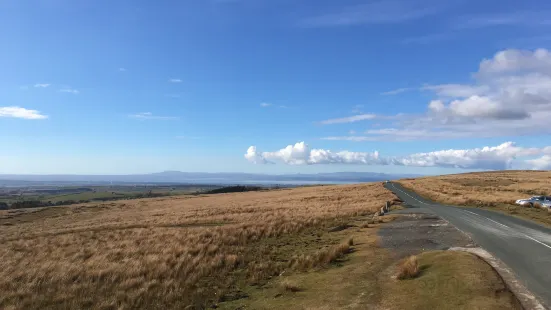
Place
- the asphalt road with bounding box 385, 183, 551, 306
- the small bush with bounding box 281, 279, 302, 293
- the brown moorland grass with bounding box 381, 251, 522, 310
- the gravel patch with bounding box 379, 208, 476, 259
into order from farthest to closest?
the gravel patch with bounding box 379, 208, 476, 259
the small bush with bounding box 281, 279, 302, 293
the asphalt road with bounding box 385, 183, 551, 306
the brown moorland grass with bounding box 381, 251, 522, 310

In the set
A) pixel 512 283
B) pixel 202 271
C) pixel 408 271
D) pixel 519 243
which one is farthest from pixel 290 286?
pixel 519 243

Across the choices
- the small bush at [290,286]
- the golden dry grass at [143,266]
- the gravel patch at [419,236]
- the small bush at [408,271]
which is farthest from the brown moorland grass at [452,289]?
the golden dry grass at [143,266]

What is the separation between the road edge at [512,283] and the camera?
964 cm

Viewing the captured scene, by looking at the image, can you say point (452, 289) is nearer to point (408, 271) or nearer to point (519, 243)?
point (408, 271)

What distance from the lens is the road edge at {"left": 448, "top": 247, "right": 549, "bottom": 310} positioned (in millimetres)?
9641

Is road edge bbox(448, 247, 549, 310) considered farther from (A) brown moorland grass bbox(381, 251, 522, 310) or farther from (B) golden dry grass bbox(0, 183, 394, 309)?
(B) golden dry grass bbox(0, 183, 394, 309)

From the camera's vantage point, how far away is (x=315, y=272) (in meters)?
15.4

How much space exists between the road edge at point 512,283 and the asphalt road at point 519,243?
0.64 feet

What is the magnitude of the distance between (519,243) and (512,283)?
8124 millimetres

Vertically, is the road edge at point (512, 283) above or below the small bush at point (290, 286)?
above

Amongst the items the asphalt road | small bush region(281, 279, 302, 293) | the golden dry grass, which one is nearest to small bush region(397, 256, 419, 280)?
the asphalt road

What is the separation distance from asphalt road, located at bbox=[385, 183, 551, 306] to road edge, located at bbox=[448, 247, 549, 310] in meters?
0.20

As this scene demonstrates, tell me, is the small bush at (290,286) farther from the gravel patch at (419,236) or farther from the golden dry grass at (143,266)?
the gravel patch at (419,236)

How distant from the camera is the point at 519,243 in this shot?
1825 centimetres
